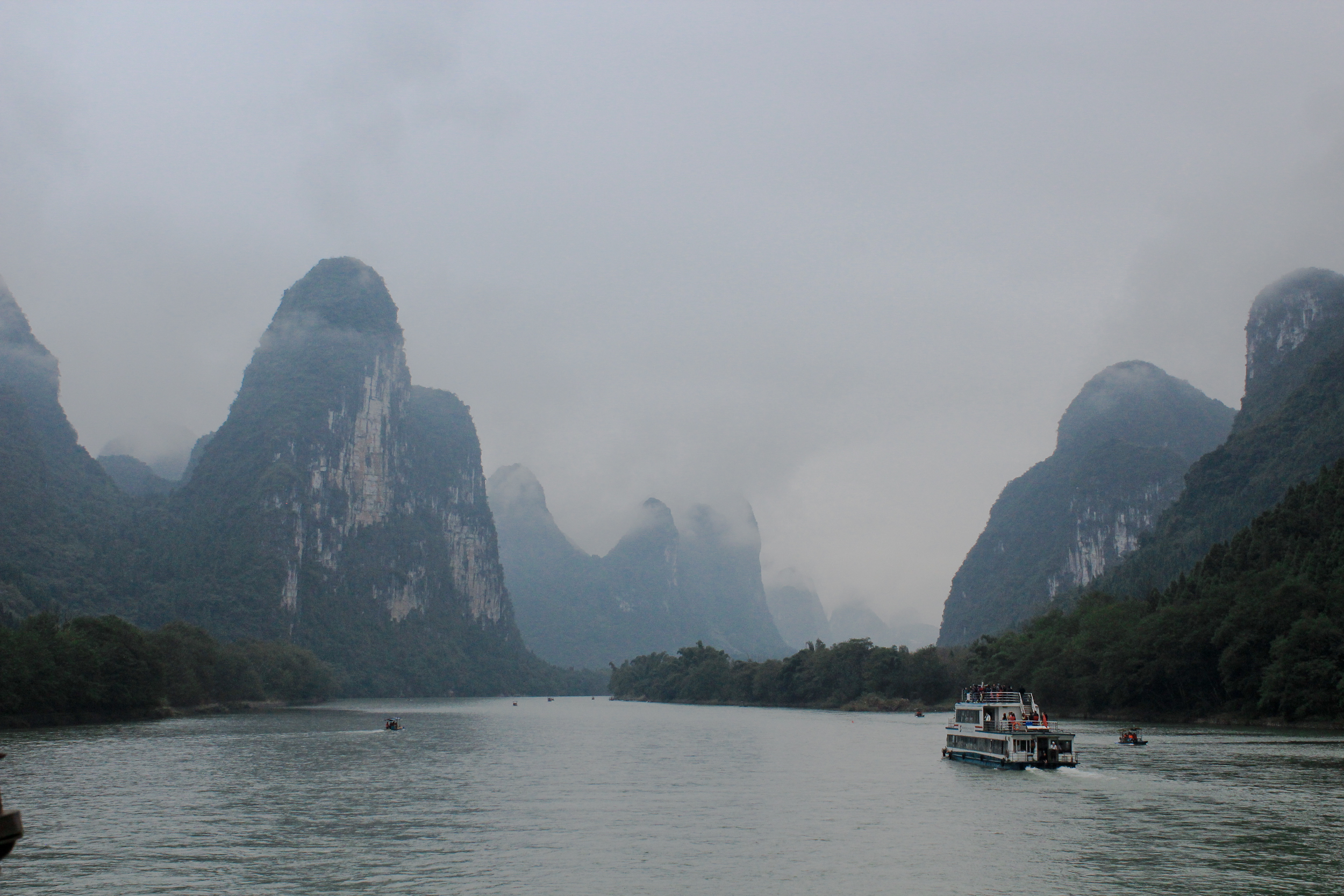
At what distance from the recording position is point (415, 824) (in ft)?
117

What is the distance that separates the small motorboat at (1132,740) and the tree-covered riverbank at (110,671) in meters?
76.3

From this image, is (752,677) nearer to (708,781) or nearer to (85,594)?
(85,594)

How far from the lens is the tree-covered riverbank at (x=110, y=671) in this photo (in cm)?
7962

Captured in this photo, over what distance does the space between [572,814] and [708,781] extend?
13241 mm

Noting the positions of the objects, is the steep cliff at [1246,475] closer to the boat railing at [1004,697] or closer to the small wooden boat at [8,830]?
the boat railing at [1004,697]

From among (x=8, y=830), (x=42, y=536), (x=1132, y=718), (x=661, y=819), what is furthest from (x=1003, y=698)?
(x=42, y=536)

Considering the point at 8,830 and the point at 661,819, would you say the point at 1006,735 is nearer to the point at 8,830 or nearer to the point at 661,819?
the point at 661,819

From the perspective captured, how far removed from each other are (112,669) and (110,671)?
30 centimetres

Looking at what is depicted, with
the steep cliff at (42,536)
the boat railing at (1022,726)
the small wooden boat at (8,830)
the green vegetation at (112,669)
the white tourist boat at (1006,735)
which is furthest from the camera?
the steep cliff at (42,536)

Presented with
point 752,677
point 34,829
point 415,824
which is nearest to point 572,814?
point 415,824

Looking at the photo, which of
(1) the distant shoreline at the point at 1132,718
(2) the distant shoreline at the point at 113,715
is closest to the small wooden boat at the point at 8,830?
(2) the distant shoreline at the point at 113,715

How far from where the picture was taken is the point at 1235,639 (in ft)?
275

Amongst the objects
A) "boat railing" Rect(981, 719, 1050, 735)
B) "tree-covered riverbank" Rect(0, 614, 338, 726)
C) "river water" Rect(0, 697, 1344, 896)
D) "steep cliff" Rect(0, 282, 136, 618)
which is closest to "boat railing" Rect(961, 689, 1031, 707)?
"boat railing" Rect(981, 719, 1050, 735)

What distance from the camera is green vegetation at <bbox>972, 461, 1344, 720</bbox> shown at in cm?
7662
